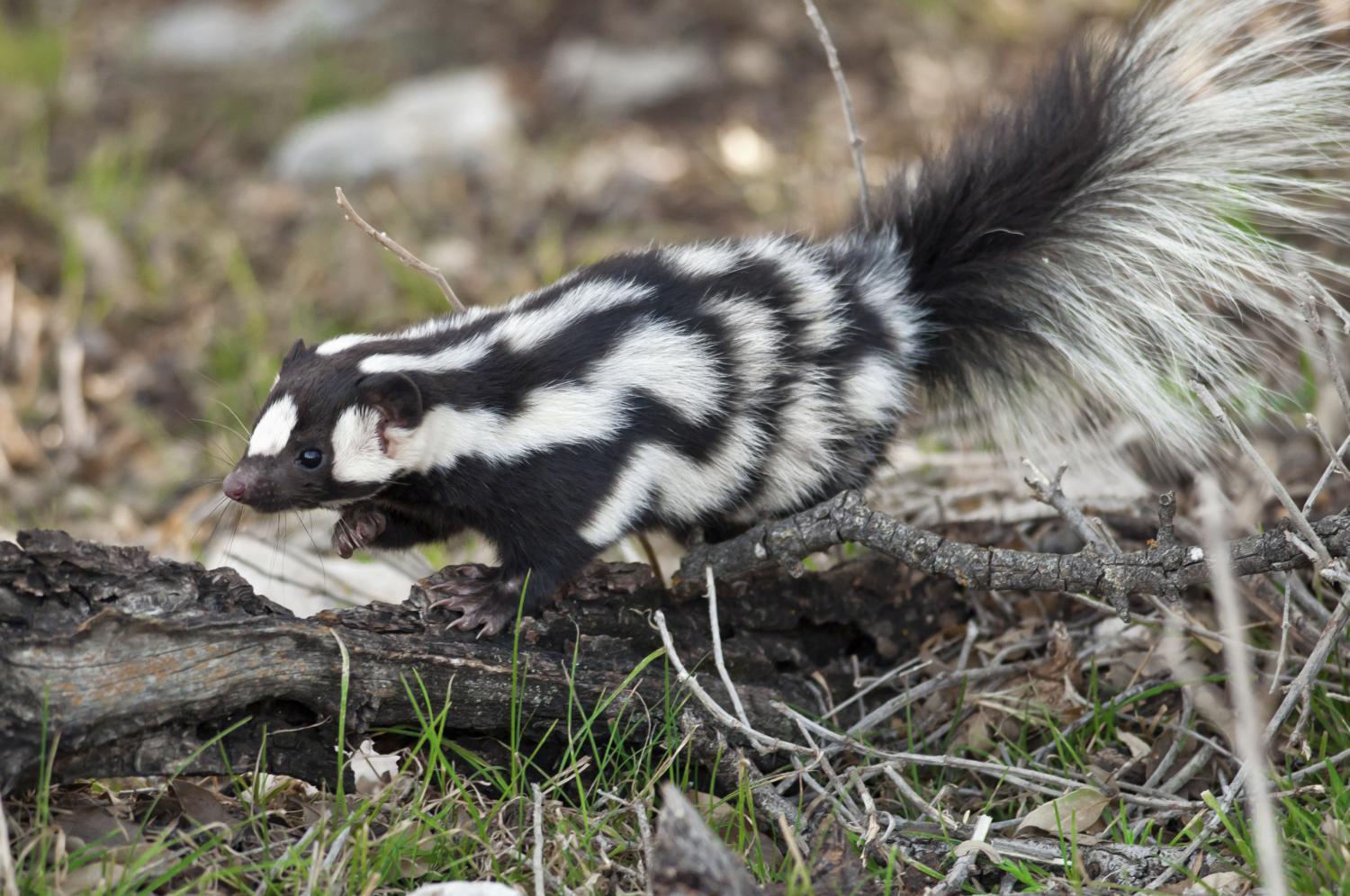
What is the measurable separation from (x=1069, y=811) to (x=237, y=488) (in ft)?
7.14

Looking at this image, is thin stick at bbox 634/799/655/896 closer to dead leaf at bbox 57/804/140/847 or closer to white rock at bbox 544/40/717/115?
dead leaf at bbox 57/804/140/847

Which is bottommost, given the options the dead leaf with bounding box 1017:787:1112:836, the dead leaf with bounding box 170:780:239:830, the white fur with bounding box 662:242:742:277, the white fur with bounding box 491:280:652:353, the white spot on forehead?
the dead leaf with bounding box 170:780:239:830

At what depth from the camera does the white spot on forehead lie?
357cm

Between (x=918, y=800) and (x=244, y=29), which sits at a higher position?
(x=244, y=29)

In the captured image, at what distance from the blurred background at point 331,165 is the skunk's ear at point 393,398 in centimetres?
141

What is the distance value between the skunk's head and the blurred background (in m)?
1.31

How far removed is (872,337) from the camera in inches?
155

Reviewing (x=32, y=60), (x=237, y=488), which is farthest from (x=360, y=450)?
(x=32, y=60)

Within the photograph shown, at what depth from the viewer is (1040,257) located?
13.3 ft

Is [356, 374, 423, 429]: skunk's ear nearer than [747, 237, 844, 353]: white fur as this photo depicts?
Yes

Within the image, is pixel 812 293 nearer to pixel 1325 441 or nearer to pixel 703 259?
pixel 703 259

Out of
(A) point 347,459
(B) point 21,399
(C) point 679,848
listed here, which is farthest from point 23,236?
(C) point 679,848

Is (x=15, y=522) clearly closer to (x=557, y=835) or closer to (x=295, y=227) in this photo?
(x=295, y=227)

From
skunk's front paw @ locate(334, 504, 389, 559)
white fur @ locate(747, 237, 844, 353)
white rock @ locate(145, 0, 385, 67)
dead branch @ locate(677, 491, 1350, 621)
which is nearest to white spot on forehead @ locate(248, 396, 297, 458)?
skunk's front paw @ locate(334, 504, 389, 559)
